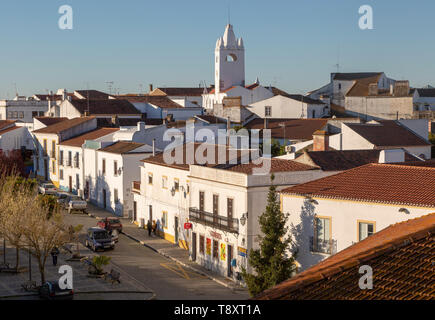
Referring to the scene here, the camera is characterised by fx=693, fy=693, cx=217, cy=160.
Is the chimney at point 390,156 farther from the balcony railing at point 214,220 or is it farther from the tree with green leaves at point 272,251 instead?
the balcony railing at point 214,220

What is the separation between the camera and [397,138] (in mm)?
49125

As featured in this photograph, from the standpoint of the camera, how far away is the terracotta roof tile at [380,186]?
82.0 ft

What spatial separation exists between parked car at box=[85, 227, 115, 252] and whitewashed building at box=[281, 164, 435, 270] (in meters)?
13.1

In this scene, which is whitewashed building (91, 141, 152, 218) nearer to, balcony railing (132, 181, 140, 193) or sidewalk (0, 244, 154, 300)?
balcony railing (132, 181, 140, 193)

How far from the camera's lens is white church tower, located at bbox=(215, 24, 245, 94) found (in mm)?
103312

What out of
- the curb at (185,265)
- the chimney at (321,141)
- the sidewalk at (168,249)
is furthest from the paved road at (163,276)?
the chimney at (321,141)

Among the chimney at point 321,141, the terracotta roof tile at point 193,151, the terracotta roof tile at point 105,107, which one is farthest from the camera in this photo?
the terracotta roof tile at point 105,107

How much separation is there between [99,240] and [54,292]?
38.0ft

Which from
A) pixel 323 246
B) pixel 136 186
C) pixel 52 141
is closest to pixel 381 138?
pixel 136 186

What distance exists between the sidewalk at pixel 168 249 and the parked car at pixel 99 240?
237 cm

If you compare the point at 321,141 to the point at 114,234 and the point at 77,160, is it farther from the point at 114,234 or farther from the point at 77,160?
the point at 77,160

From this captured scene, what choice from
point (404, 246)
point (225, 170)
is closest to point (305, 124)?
point (225, 170)
